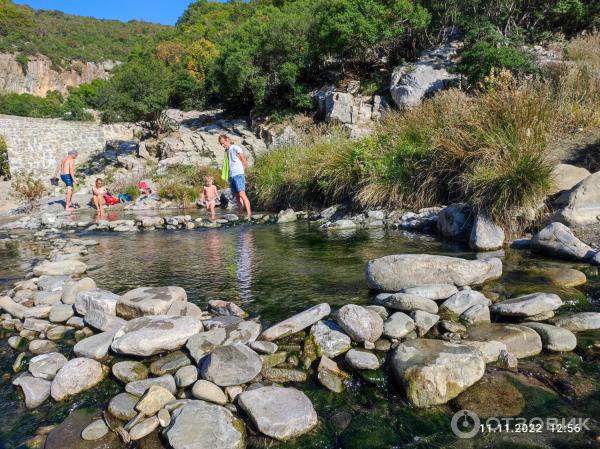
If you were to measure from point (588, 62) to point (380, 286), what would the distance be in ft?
29.0

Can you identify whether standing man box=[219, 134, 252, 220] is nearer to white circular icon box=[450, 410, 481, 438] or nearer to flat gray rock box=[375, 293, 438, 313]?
flat gray rock box=[375, 293, 438, 313]

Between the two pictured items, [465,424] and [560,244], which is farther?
[560,244]

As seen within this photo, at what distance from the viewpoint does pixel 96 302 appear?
3.51m

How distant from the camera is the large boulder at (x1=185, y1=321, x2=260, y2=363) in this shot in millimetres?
2818

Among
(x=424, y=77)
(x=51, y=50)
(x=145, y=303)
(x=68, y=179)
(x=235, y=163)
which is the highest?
(x=51, y=50)

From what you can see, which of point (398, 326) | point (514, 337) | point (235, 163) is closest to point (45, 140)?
point (235, 163)

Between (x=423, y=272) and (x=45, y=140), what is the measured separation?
3056cm

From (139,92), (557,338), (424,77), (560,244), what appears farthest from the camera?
(139,92)

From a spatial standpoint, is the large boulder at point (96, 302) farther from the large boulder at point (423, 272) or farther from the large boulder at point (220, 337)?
the large boulder at point (423, 272)

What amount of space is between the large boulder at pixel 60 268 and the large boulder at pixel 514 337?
4.99 metres

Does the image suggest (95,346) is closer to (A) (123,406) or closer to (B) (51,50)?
(A) (123,406)

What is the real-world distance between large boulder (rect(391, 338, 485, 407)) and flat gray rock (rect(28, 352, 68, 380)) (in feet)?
7.48

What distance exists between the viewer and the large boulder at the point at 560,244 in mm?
4500

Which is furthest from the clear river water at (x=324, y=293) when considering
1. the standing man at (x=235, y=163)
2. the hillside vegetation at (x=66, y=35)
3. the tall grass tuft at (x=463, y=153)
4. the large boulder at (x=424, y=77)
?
the hillside vegetation at (x=66, y=35)
